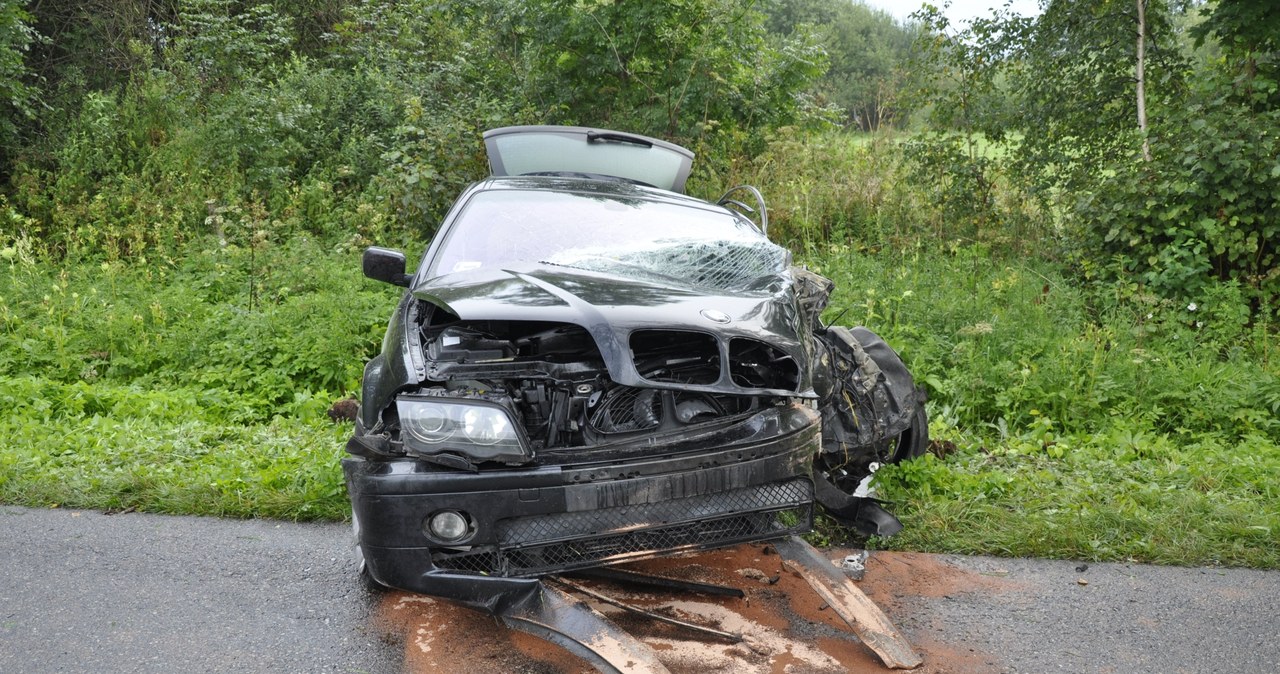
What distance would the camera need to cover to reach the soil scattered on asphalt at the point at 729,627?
10.5 ft

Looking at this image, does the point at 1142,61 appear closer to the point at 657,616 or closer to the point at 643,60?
the point at 643,60

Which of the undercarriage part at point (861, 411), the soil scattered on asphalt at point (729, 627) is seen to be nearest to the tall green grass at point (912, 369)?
the undercarriage part at point (861, 411)

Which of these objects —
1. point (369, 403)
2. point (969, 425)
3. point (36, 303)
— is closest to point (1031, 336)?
point (969, 425)

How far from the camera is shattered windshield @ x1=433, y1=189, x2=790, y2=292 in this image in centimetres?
425

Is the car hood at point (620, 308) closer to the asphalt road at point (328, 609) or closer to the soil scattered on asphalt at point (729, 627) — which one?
the soil scattered on asphalt at point (729, 627)

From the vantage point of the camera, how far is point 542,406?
3410 millimetres

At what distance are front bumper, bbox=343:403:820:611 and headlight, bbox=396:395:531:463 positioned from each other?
0.21ft

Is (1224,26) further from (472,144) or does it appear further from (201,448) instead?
(201,448)

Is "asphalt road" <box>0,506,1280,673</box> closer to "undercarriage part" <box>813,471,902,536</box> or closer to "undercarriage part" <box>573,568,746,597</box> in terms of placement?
"undercarriage part" <box>813,471,902,536</box>

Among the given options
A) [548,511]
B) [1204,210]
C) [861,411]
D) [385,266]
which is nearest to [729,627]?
[548,511]

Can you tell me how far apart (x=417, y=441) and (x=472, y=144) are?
6982mm

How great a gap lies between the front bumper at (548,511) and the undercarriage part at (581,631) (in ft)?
0.23

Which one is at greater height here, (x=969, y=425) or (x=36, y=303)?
(x=36, y=303)

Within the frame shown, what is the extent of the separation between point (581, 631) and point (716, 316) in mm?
1180
